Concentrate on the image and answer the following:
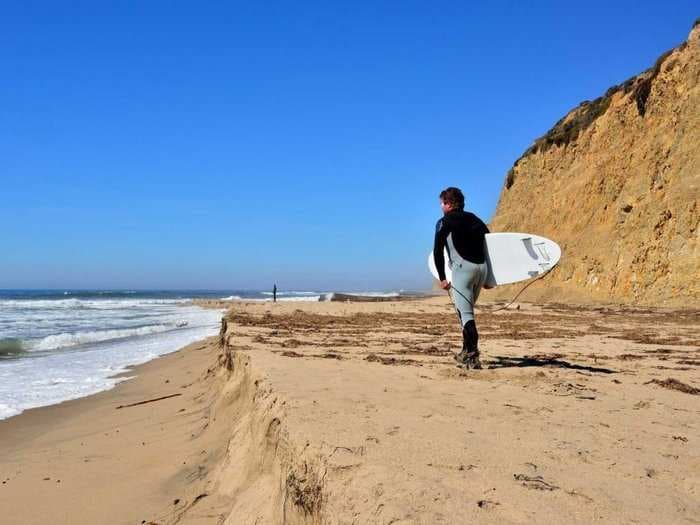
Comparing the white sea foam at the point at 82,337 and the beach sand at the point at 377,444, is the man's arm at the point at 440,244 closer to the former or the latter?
the beach sand at the point at 377,444

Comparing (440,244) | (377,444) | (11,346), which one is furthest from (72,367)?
(377,444)

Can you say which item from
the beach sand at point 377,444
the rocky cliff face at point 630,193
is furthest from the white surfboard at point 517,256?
the rocky cliff face at point 630,193

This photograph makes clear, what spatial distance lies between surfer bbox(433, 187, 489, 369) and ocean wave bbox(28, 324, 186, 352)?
10.5m

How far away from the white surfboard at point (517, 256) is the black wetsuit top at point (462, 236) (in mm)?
Result: 518

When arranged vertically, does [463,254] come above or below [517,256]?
below

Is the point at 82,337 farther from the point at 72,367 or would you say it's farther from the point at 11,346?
the point at 72,367

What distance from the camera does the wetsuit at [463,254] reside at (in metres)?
5.16

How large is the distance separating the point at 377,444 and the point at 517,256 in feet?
14.6

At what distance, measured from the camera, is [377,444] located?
96.5 inches

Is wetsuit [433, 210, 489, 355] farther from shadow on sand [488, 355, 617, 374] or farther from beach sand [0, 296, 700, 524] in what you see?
beach sand [0, 296, 700, 524]

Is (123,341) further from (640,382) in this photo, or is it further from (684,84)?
(684,84)

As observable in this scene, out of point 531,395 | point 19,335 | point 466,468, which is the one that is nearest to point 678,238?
point 531,395

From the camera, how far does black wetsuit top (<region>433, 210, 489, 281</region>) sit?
17.0ft

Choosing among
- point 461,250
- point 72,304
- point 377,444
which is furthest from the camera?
point 72,304
